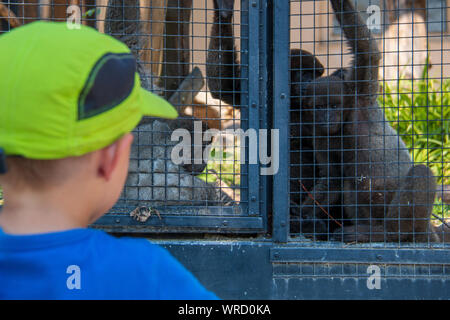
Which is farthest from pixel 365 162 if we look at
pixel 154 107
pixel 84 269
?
pixel 84 269

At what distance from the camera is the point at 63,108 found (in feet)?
3.95

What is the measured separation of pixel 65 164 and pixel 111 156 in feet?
0.38

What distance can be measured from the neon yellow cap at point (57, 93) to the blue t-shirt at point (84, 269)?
8.3 inches

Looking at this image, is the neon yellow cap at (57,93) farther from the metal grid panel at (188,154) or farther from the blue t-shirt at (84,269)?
the metal grid panel at (188,154)

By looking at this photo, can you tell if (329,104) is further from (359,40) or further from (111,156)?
(111,156)

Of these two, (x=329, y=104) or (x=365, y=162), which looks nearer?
(x=365, y=162)

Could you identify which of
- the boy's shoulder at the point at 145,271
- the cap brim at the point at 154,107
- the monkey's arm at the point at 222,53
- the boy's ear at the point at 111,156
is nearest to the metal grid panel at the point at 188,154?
the monkey's arm at the point at 222,53

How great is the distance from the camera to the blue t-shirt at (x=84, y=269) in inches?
48.5

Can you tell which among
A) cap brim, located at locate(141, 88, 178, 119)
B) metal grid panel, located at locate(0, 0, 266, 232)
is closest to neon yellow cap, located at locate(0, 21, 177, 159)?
cap brim, located at locate(141, 88, 178, 119)

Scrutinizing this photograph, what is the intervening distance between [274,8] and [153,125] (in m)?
1.35
